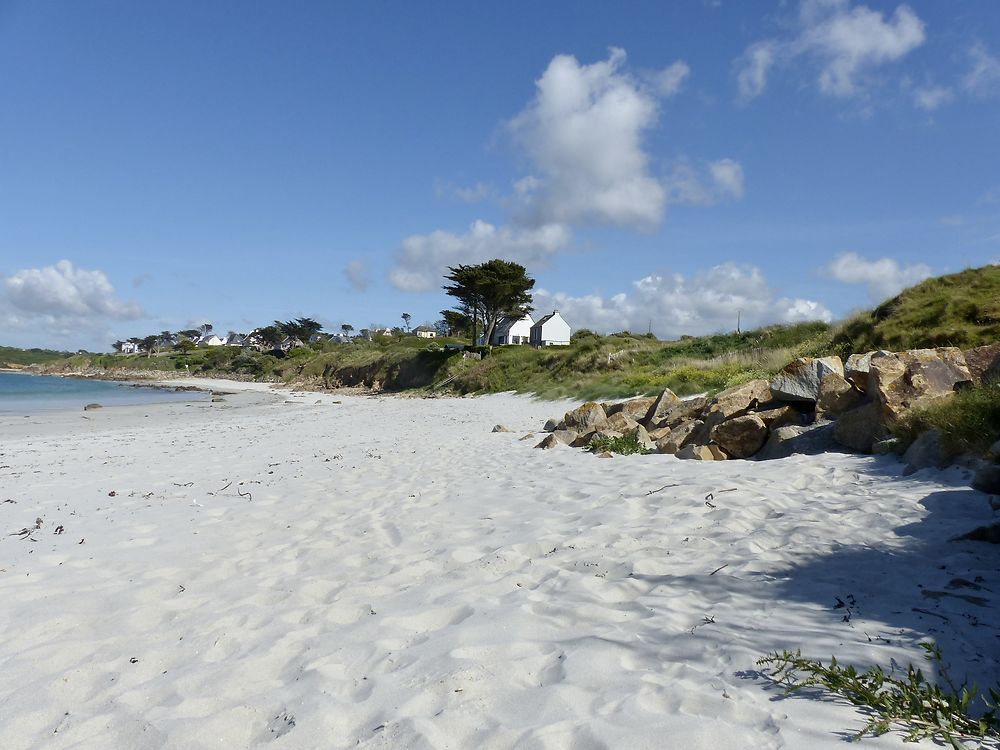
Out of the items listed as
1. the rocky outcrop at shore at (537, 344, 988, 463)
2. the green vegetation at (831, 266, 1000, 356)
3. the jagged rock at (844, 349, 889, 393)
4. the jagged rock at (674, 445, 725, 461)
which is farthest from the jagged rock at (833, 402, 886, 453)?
the green vegetation at (831, 266, 1000, 356)

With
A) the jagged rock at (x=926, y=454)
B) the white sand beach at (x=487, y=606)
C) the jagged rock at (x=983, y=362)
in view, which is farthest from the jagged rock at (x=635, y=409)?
the jagged rock at (x=926, y=454)

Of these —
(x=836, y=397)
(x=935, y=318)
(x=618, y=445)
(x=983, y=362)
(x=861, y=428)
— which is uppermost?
(x=935, y=318)

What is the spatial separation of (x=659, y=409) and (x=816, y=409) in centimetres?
334

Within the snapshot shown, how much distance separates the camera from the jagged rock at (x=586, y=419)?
10.8 m

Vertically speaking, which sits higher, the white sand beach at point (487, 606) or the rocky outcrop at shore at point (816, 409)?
the rocky outcrop at shore at point (816, 409)

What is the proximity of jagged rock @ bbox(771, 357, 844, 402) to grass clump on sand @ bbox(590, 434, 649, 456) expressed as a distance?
7.00 feet

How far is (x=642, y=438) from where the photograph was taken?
927cm

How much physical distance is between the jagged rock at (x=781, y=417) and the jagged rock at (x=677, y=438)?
3.04 feet

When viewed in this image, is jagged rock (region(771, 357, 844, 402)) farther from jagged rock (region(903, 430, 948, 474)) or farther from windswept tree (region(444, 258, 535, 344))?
windswept tree (region(444, 258, 535, 344))

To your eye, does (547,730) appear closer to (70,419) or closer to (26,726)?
(26,726)

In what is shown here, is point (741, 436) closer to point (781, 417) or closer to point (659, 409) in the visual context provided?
point (781, 417)

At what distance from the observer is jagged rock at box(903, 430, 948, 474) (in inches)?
215

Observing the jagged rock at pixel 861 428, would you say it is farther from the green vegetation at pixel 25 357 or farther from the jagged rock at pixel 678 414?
the green vegetation at pixel 25 357

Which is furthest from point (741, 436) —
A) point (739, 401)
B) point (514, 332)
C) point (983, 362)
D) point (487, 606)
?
point (514, 332)
